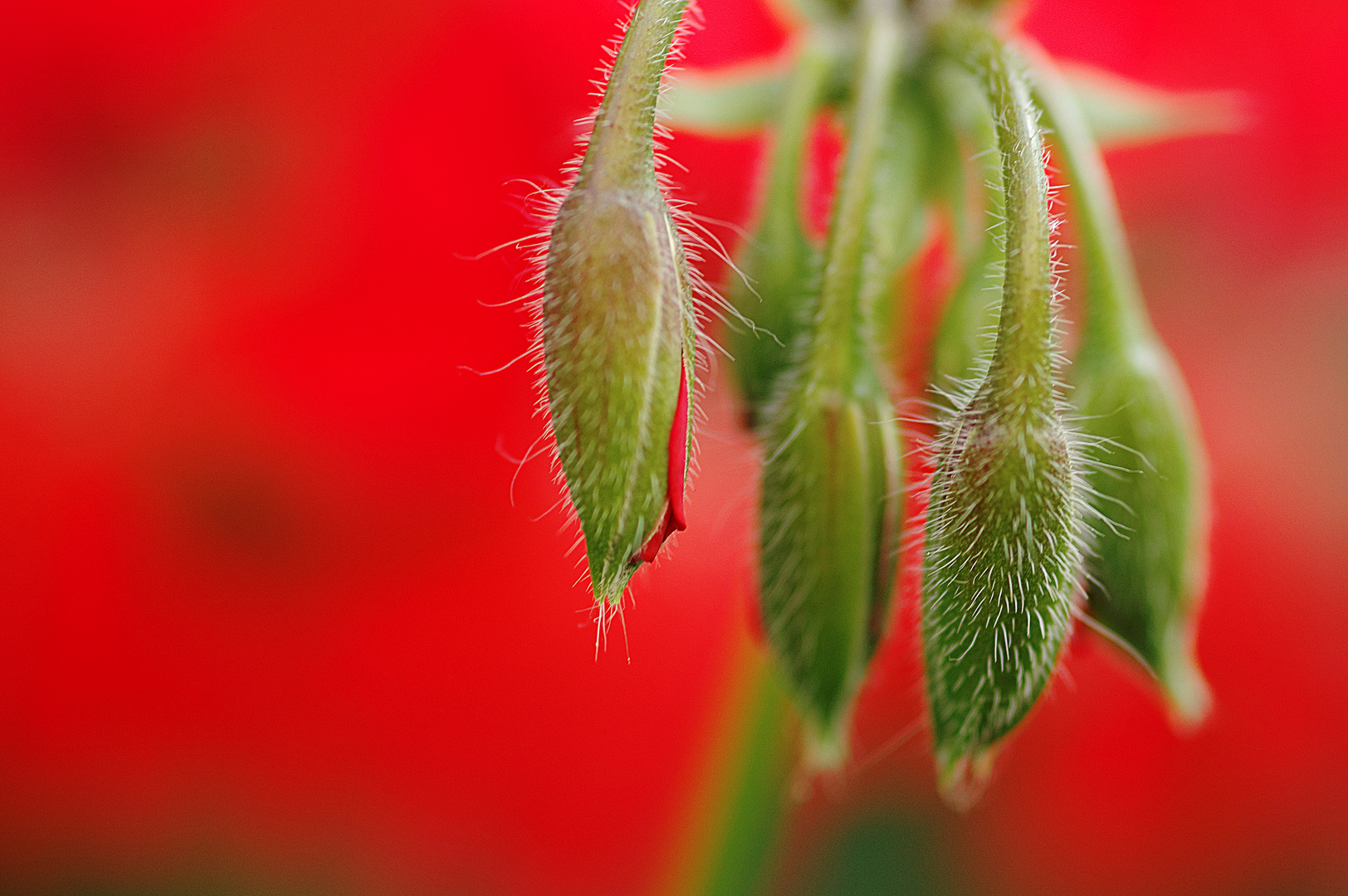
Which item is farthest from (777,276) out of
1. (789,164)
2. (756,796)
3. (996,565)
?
(756,796)

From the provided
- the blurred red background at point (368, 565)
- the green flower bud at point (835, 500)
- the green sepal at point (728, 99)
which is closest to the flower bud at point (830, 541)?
the green flower bud at point (835, 500)

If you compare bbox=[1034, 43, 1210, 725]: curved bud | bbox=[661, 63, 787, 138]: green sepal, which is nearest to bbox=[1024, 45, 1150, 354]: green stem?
bbox=[1034, 43, 1210, 725]: curved bud

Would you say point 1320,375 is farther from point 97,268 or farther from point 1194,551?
point 97,268

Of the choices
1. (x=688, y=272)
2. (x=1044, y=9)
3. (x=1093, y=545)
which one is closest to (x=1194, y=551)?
(x=1093, y=545)

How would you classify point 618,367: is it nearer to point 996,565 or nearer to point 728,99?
point 996,565

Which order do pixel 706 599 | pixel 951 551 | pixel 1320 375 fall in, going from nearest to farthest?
1. pixel 951 551
2. pixel 706 599
3. pixel 1320 375

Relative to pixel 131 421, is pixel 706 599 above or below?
below

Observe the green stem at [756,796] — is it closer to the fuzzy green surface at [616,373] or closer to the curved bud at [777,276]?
the curved bud at [777,276]

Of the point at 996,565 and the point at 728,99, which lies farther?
the point at 728,99
